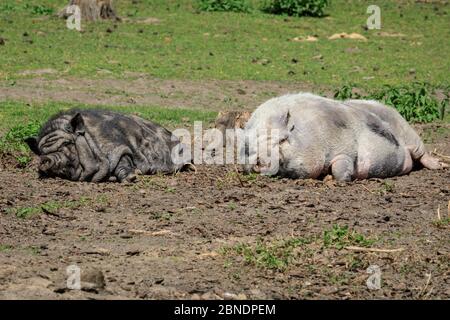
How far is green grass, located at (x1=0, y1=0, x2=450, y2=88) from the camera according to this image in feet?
53.1

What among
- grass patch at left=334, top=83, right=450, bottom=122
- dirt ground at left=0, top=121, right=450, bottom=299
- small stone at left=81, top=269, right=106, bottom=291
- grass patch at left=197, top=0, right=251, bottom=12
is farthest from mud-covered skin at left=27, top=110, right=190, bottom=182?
grass patch at left=197, top=0, right=251, bottom=12

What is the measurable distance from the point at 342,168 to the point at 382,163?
0.56m

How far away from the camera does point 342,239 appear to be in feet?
24.2

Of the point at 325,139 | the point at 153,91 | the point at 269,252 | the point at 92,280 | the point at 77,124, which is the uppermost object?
the point at 77,124

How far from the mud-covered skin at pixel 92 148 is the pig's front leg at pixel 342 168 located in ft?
5.59

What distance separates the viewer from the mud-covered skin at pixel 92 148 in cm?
915

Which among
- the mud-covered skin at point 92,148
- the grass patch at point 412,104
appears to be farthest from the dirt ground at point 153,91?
the mud-covered skin at point 92,148

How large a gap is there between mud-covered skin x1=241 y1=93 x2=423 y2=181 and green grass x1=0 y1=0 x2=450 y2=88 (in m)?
5.82

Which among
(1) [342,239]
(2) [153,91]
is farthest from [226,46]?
(1) [342,239]

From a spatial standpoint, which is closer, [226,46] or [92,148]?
[92,148]

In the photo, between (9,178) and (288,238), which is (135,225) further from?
(9,178)

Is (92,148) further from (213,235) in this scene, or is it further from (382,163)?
(382,163)

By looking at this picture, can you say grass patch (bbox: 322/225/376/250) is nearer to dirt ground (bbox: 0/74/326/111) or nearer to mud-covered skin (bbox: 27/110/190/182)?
mud-covered skin (bbox: 27/110/190/182)

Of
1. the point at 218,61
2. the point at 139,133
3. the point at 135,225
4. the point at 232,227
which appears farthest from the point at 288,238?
the point at 218,61
